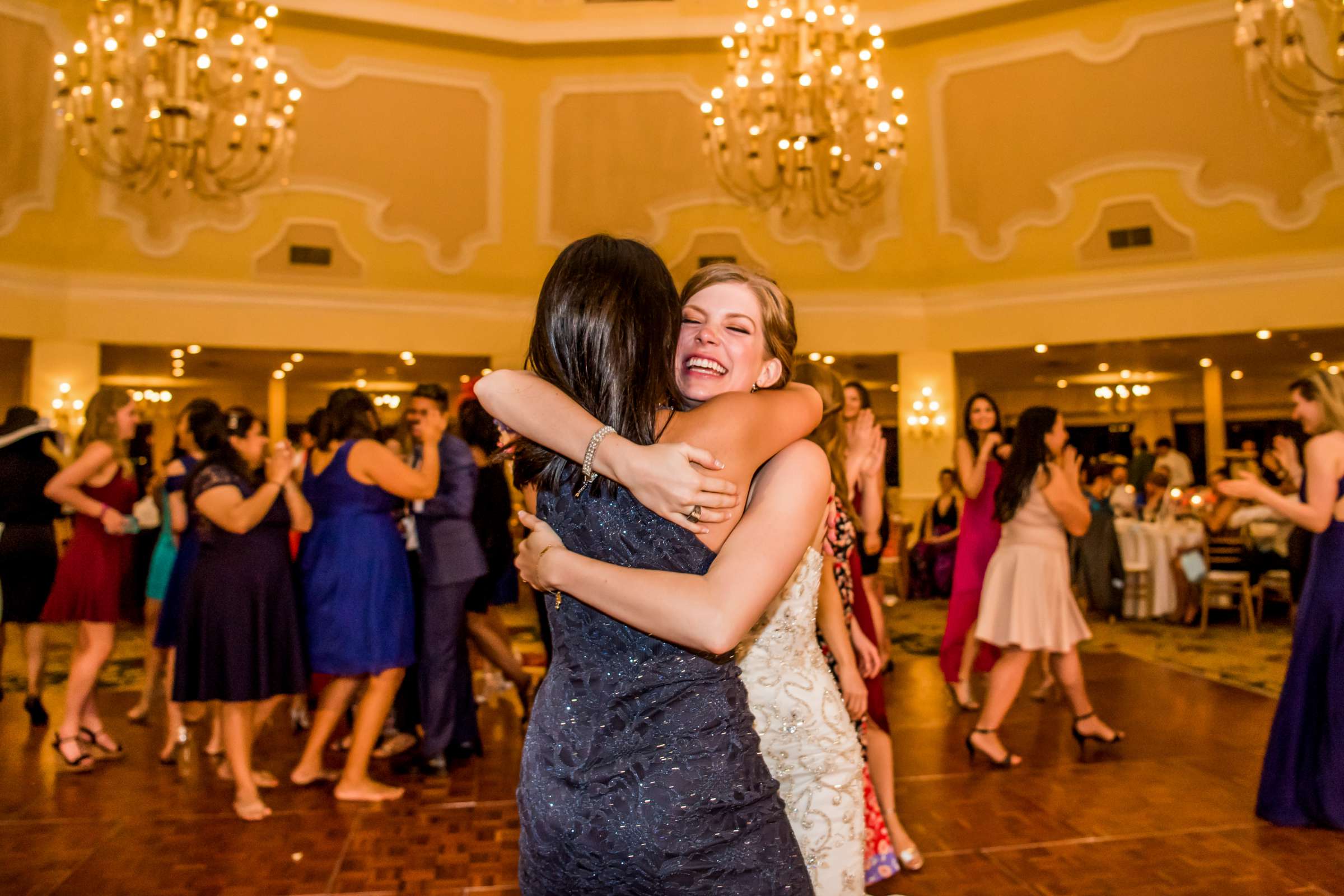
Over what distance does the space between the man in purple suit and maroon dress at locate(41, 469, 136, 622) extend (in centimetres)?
151

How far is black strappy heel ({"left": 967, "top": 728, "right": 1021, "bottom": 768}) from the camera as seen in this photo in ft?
13.2

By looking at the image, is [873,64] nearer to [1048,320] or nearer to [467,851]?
[1048,320]

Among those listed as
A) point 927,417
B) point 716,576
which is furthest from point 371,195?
point 716,576

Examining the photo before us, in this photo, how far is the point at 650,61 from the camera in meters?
11.2

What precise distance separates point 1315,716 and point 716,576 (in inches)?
124

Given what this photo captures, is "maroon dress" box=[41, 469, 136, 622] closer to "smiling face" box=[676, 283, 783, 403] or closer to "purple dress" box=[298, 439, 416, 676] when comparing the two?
"purple dress" box=[298, 439, 416, 676]

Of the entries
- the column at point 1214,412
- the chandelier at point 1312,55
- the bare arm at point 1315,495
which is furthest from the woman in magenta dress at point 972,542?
the column at point 1214,412

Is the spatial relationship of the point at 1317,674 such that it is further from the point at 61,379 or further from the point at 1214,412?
the point at 1214,412

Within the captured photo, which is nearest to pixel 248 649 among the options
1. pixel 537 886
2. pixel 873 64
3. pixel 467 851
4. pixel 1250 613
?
pixel 467 851

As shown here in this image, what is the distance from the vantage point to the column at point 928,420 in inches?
461

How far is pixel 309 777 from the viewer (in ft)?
13.0

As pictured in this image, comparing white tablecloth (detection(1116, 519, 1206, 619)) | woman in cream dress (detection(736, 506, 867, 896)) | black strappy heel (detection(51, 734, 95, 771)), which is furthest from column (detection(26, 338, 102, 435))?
woman in cream dress (detection(736, 506, 867, 896))

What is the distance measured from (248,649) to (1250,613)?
7209mm

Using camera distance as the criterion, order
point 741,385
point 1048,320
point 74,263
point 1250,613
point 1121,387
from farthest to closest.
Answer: point 1121,387
point 1048,320
point 74,263
point 1250,613
point 741,385
